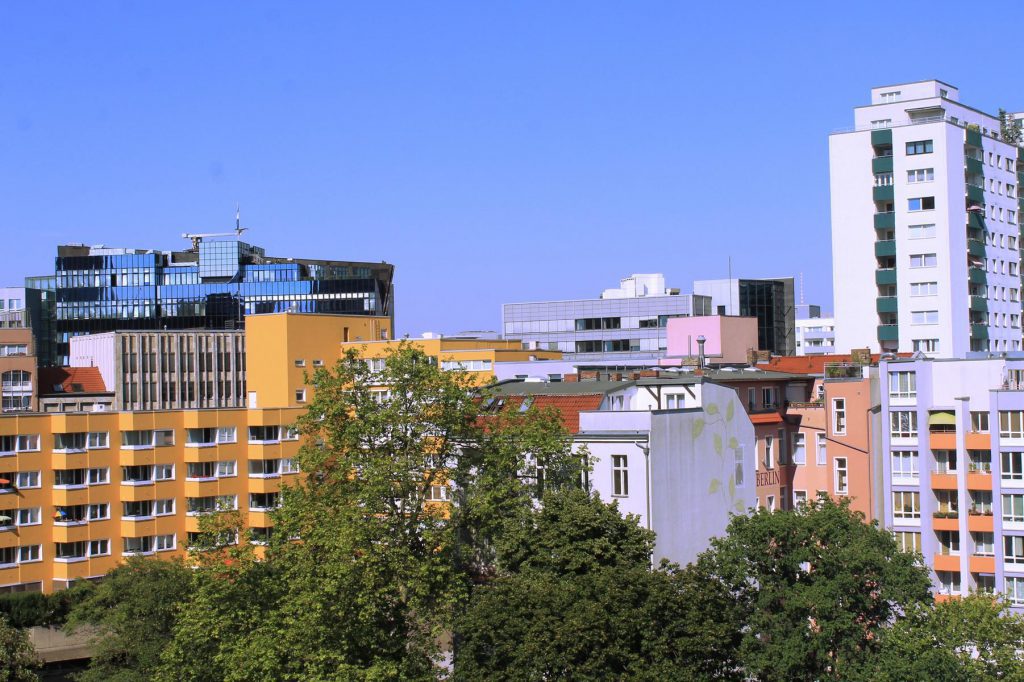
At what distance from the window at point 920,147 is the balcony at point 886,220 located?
203 inches

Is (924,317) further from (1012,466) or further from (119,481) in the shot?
(119,481)

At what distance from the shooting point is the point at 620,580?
52.9 meters

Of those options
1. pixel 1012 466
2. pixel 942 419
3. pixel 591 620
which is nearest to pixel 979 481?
pixel 1012 466

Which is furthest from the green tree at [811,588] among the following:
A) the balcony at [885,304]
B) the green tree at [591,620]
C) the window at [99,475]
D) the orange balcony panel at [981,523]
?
the balcony at [885,304]

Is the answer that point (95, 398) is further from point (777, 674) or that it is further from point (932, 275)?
point (777, 674)

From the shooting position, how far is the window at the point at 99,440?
94938 millimetres

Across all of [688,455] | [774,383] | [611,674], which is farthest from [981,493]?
[611,674]

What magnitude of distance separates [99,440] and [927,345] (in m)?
66.5

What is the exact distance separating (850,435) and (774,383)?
6384mm

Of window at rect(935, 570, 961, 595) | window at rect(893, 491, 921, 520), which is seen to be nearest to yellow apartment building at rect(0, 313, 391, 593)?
window at rect(893, 491, 921, 520)

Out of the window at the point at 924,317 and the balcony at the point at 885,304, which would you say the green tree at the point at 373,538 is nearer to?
the balcony at the point at 885,304

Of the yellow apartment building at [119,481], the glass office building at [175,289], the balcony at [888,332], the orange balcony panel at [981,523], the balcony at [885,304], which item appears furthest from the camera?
the glass office building at [175,289]

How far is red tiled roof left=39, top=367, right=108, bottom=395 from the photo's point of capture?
432ft

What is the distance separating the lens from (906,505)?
81938 millimetres
